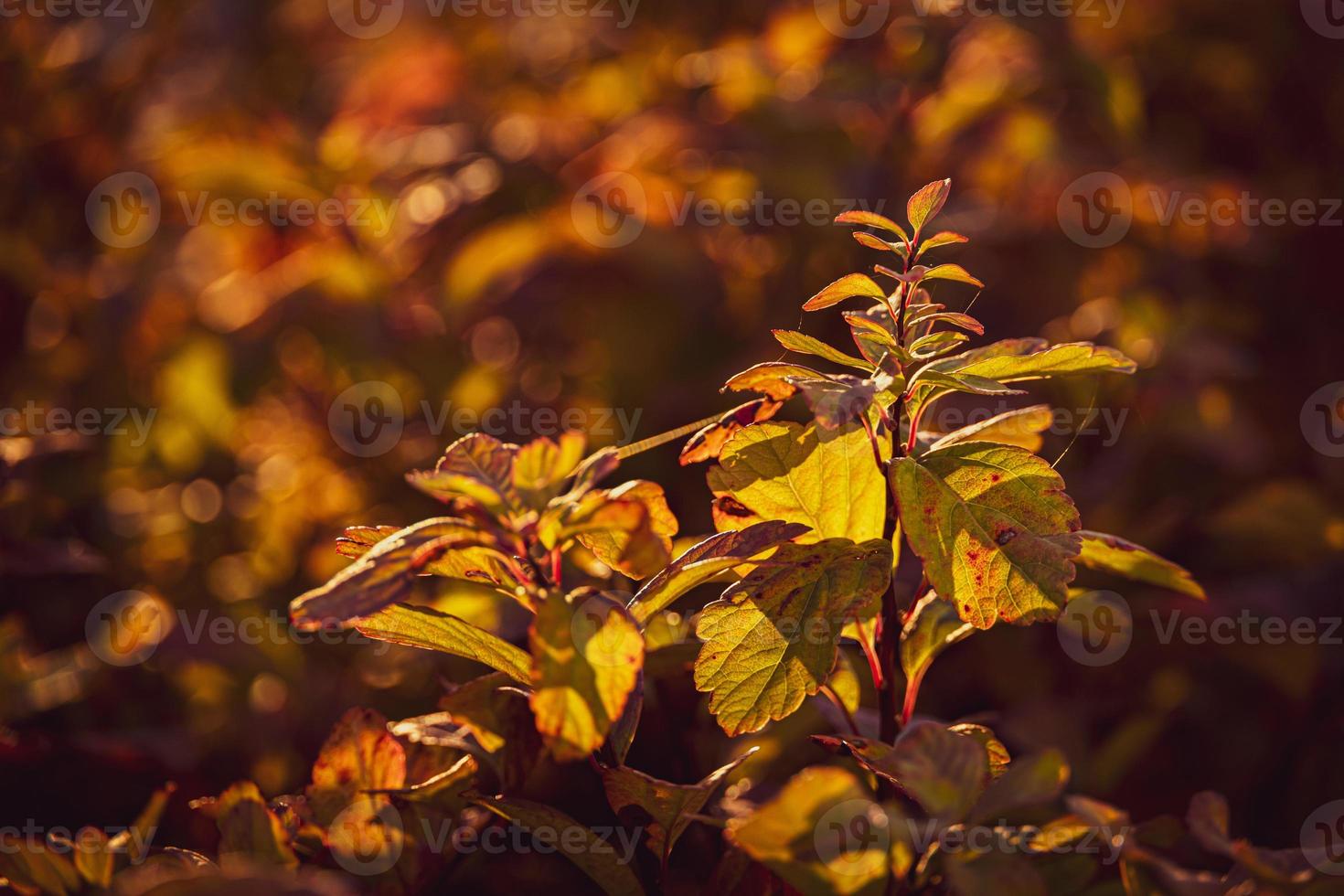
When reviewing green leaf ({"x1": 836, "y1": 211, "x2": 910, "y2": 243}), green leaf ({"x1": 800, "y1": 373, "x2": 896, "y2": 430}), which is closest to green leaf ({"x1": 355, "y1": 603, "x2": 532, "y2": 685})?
green leaf ({"x1": 800, "y1": 373, "x2": 896, "y2": 430})

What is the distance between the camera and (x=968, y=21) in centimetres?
227

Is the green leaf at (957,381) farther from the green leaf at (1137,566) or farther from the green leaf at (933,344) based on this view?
the green leaf at (1137,566)

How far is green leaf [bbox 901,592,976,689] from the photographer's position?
2.80 ft

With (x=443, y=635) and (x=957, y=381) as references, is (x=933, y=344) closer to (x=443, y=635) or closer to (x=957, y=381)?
(x=957, y=381)

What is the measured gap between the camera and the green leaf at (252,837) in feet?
2.54

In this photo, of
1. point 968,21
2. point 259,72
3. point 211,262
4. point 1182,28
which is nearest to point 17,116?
point 211,262

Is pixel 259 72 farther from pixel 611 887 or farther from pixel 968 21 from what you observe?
pixel 611 887

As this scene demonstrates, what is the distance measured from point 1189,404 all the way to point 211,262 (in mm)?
2787

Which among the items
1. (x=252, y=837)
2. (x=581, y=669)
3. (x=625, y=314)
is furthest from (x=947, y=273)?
(x=625, y=314)

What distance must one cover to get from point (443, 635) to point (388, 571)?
0.14 meters

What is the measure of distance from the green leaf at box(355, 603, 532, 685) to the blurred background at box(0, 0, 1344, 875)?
59 cm

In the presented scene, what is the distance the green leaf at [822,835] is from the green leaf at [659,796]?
94mm

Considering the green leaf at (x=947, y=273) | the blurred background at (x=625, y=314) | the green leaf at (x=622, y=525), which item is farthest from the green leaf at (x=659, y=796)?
the blurred background at (x=625, y=314)

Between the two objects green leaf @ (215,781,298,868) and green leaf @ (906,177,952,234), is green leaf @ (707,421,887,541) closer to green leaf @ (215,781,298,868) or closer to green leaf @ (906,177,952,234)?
green leaf @ (906,177,952,234)
